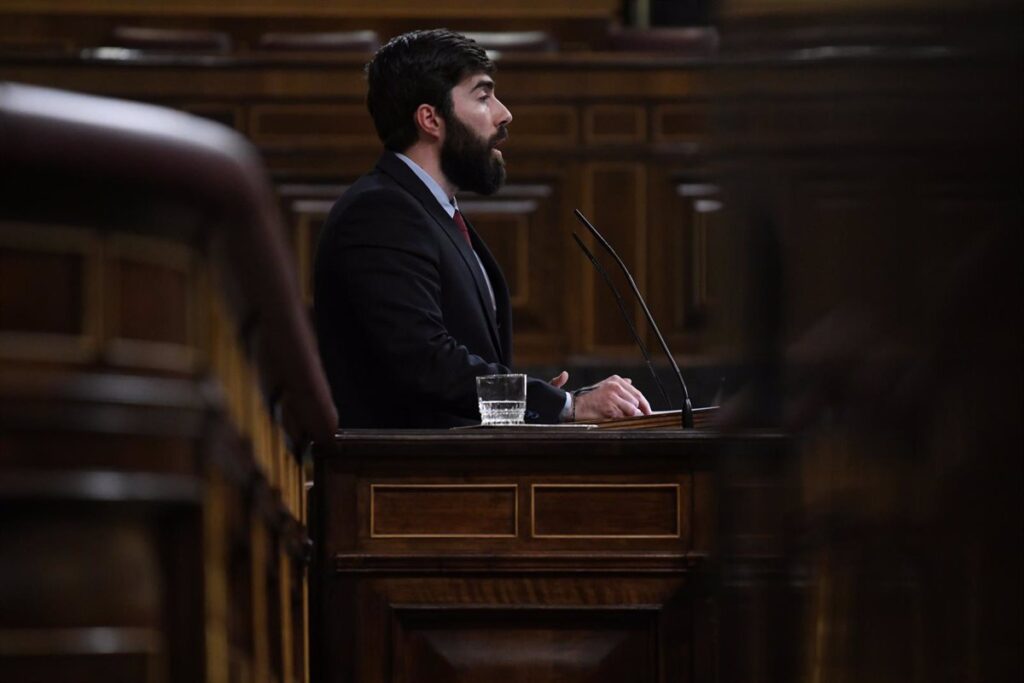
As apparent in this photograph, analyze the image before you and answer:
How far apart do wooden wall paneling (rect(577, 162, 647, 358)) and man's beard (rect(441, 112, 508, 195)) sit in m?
1.81

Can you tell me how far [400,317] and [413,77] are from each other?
0.70m

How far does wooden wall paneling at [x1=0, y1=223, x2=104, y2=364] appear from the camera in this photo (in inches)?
32.9

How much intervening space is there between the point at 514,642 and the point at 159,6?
13.4 ft

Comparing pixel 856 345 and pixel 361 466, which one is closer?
pixel 856 345

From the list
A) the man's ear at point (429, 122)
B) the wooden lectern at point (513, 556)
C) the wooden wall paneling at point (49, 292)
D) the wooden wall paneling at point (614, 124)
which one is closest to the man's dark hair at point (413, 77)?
the man's ear at point (429, 122)

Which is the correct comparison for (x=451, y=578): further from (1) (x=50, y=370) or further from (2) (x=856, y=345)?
(2) (x=856, y=345)

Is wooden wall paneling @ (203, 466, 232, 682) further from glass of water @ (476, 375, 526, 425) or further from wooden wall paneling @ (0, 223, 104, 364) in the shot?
glass of water @ (476, 375, 526, 425)

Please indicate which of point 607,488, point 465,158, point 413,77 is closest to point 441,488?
point 607,488

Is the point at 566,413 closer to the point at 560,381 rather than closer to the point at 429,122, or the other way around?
the point at 560,381

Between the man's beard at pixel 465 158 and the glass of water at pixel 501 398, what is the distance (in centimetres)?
71

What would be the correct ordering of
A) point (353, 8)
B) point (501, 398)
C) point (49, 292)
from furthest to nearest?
point (353, 8) < point (501, 398) < point (49, 292)

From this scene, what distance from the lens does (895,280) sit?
0.55 meters

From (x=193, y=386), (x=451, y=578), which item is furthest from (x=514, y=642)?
(x=193, y=386)

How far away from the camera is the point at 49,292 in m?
0.85
